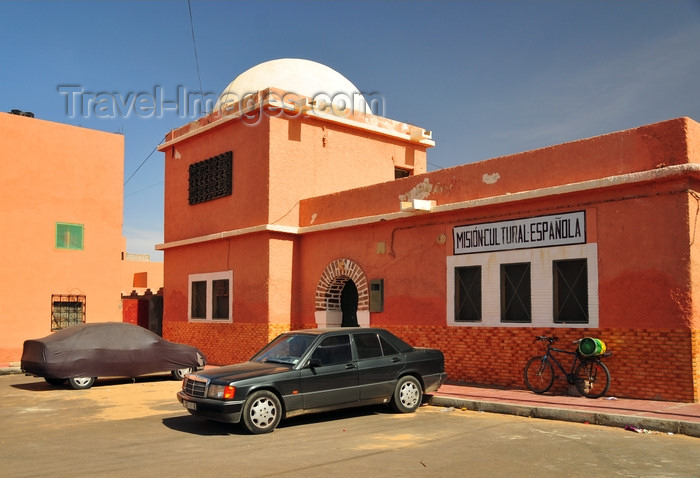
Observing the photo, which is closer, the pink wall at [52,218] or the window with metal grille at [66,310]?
the pink wall at [52,218]

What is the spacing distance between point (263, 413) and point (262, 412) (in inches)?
0.8

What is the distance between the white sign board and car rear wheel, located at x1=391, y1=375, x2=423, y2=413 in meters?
3.64

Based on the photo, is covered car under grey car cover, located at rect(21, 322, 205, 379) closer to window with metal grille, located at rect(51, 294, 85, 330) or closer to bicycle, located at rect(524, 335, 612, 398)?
window with metal grille, located at rect(51, 294, 85, 330)

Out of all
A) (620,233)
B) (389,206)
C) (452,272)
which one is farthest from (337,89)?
(620,233)

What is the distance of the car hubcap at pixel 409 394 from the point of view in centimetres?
1036

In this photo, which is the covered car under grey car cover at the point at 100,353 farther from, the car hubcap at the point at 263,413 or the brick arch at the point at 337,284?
the car hubcap at the point at 263,413

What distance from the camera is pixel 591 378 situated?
36.0 feet

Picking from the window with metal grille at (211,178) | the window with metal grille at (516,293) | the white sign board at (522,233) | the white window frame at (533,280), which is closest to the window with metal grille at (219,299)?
the window with metal grille at (211,178)

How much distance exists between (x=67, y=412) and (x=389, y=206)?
8.00 meters

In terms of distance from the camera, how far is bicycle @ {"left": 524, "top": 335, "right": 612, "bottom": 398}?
1088 centimetres

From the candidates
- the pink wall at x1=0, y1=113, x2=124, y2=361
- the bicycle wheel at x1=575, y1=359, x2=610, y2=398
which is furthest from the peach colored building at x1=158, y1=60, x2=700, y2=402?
the pink wall at x1=0, y1=113, x2=124, y2=361

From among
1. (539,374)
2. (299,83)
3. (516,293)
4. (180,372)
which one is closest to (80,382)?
(180,372)

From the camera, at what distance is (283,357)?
998 centimetres

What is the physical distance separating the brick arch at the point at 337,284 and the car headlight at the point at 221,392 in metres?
7.08
